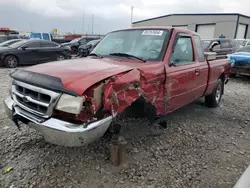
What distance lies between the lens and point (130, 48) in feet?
12.3

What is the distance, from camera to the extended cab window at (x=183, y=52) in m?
3.74

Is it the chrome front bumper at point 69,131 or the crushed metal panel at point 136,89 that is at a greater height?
the crushed metal panel at point 136,89

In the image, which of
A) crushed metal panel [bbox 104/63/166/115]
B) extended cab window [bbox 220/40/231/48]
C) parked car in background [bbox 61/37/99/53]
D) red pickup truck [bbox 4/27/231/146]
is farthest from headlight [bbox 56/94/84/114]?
parked car in background [bbox 61/37/99/53]

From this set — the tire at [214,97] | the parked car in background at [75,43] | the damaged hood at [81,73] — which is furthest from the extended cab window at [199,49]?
the parked car in background at [75,43]

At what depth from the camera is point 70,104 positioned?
7.66ft

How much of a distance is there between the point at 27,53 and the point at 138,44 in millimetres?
9492

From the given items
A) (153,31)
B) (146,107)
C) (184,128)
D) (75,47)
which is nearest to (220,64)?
(184,128)

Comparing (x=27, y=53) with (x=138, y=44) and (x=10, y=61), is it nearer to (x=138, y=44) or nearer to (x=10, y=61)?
(x=10, y=61)

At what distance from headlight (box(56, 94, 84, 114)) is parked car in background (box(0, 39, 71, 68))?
406 inches

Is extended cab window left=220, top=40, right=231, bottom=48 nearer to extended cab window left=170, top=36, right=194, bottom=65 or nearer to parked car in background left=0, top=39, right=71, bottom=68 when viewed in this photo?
extended cab window left=170, top=36, right=194, bottom=65

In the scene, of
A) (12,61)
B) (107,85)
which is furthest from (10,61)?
(107,85)

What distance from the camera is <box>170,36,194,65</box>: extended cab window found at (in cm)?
374

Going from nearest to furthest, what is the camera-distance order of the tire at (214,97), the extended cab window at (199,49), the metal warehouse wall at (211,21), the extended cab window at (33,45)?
the extended cab window at (199,49) < the tire at (214,97) < the extended cab window at (33,45) < the metal warehouse wall at (211,21)

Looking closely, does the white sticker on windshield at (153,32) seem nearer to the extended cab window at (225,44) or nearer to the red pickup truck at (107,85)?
the red pickup truck at (107,85)
